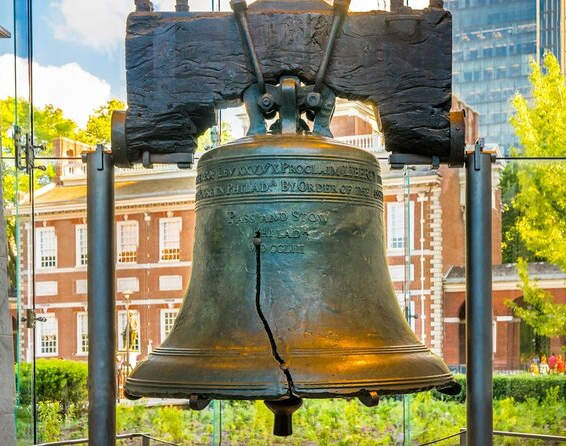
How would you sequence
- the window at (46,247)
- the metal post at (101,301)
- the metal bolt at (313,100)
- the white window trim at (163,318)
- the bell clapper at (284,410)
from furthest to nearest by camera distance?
the white window trim at (163,318), the window at (46,247), the metal post at (101,301), the metal bolt at (313,100), the bell clapper at (284,410)

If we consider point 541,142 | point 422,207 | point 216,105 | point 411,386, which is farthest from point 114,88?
point 411,386

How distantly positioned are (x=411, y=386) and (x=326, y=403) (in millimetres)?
5908

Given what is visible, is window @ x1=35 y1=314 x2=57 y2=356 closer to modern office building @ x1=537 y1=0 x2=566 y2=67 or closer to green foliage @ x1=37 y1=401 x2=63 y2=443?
green foliage @ x1=37 y1=401 x2=63 y2=443

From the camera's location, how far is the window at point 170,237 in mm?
8711

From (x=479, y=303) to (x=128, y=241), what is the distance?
19.3 ft

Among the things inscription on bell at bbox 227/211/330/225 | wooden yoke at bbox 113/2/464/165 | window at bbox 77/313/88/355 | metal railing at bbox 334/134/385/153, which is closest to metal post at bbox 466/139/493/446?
wooden yoke at bbox 113/2/464/165

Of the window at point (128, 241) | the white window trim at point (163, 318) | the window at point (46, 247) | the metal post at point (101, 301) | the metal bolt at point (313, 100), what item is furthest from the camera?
the window at point (128, 241)

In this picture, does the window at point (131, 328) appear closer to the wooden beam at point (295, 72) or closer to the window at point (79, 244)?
the window at point (79, 244)

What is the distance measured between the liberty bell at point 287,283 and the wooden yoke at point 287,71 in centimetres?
6

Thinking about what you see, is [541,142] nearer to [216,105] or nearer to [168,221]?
[168,221]

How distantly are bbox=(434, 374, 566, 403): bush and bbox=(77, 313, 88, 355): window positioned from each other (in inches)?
106

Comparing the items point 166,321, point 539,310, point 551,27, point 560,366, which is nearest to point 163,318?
point 166,321

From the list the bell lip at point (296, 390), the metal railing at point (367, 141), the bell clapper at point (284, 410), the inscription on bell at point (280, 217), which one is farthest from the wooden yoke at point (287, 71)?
the metal railing at point (367, 141)

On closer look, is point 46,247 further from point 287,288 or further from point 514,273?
point 287,288
